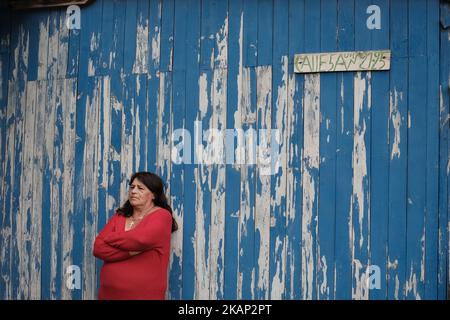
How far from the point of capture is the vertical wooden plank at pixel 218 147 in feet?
14.1

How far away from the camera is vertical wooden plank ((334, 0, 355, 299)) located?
13.3 ft

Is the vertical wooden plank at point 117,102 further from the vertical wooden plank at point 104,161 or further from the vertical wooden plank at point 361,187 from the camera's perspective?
the vertical wooden plank at point 361,187

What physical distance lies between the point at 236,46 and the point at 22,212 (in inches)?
78.7

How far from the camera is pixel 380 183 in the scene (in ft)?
13.1

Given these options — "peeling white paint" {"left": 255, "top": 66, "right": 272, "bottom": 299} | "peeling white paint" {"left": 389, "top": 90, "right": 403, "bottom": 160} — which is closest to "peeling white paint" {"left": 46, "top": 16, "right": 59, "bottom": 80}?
"peeling white paint" {"left": 255, "top": 66, "right": 272, "bottom": 299}

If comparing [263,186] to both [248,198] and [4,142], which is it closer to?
[248,198]

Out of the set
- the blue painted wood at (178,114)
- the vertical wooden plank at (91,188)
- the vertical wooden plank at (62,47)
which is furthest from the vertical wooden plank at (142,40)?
the vertical wooden plank at (62,47)

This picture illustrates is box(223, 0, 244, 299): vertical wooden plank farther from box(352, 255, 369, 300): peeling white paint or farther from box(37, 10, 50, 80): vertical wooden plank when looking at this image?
box(37, 10, 50, 80): vertical wooden plank

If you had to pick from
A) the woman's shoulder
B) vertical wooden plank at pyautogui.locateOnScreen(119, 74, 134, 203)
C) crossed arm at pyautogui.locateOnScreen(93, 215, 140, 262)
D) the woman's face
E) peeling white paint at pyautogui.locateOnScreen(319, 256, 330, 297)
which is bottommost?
peeling white paint at pyautogui.locateOnScreen(319, 256, 330, 297)

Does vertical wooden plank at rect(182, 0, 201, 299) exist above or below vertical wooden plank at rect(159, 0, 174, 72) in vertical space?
below

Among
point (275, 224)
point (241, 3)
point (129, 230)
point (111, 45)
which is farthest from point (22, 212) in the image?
point (241, 3)

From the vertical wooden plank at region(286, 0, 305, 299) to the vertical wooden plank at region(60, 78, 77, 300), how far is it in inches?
61.6

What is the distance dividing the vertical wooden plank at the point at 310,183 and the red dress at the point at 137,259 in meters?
0.89

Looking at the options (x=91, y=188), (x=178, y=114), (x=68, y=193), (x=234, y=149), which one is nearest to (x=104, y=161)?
(x=91, y=188)
